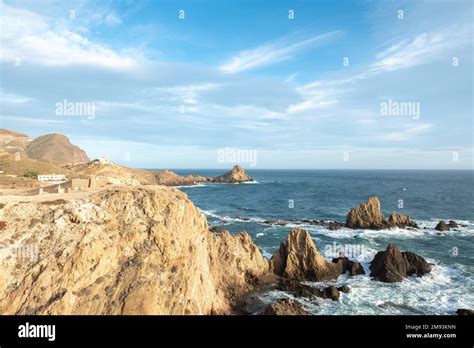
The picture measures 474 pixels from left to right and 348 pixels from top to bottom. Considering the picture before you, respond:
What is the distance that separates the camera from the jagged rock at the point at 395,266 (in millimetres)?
31984

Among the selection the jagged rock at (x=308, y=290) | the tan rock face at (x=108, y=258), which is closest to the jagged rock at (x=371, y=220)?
the jagged rock at (x=308, y=290)

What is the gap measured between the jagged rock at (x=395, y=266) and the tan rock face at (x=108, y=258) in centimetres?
1749

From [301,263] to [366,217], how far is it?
28.6 metres

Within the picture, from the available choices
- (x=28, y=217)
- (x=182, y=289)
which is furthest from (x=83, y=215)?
(x=182, y=289)

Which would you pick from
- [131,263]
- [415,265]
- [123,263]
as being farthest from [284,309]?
[415,265]

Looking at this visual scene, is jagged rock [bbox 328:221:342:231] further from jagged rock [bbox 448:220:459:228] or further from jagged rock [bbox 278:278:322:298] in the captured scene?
jagged rock [bbox 278:278:322:298]

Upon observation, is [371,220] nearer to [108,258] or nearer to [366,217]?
[366,217]

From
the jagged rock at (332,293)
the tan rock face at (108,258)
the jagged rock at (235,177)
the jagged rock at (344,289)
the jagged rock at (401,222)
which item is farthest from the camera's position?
the jagged rock at (235,177)

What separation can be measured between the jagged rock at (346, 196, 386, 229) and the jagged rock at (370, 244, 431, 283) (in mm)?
20205

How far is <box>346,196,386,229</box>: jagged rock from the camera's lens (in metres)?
54.9

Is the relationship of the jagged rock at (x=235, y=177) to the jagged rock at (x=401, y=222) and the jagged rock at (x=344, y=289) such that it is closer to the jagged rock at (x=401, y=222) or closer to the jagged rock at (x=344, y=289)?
the jagged rock at (x=401, y=222)

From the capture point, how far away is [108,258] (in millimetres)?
19188

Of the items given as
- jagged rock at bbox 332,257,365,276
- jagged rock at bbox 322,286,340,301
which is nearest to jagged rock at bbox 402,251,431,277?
jagged rock at bbox 332,257,365,276
